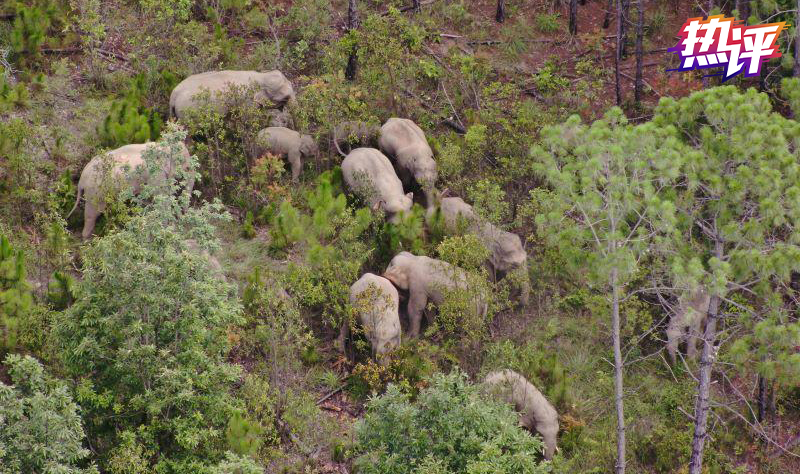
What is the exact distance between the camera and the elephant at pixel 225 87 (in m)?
19.1

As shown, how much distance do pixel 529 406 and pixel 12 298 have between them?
307 inches

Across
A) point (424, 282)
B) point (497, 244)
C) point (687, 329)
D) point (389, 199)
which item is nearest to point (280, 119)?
point (389, 199)

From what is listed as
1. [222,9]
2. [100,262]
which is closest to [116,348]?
[100,262]

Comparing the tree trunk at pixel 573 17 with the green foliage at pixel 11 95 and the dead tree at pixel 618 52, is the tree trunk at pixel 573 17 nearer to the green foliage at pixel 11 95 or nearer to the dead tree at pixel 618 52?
the dead tree at pixel 618 52

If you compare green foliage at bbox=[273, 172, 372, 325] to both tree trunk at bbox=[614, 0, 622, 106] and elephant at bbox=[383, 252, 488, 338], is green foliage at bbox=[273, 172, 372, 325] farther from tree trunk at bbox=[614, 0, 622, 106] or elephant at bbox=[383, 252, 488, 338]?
tree trunk at bbox=[614, 0, 622, 106]

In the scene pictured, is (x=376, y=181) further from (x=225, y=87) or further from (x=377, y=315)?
(x=225, y=87)

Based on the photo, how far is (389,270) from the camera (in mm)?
16547

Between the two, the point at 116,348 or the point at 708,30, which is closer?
the point at 116,348

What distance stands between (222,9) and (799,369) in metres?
16.2

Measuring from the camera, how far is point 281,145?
62.4ft

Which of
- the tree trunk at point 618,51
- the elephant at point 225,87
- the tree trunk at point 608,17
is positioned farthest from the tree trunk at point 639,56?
the elephant at point 225,87

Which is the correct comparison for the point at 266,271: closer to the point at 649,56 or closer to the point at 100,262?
the point at 100,262

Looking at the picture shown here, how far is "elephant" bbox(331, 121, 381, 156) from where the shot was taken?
1984cm

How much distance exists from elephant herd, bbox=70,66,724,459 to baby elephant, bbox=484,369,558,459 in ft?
0.05
